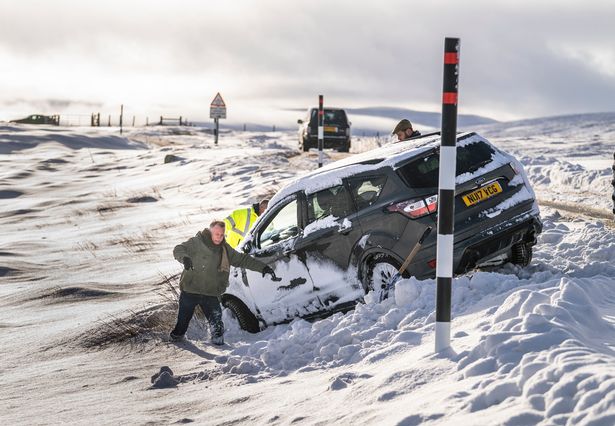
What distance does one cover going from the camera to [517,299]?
659 cm

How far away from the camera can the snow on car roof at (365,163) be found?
347 inches

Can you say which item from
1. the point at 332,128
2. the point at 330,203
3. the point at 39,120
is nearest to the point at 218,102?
the point at 332,128

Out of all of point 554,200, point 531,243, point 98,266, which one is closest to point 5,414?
point 531,243

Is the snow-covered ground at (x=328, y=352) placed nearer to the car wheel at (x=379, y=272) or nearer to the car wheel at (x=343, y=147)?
the car wheel at (x=379, y=272)

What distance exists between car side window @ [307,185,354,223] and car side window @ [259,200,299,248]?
26cm

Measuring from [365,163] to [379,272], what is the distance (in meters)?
1.22

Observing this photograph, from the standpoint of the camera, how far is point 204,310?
9344mm

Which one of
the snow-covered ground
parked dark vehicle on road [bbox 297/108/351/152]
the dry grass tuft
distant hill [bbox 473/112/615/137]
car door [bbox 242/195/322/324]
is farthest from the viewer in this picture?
distant hill [bbox 473/112/615/137]

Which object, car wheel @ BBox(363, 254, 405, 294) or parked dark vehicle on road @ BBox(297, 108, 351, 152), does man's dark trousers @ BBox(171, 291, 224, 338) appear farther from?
parked dark vehicle on road @ BBox(297, 108, 351, 152)

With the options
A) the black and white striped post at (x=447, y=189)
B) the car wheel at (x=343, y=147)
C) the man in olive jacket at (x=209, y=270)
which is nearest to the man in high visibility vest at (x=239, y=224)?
the man in olive jacket at (x=209, y=270)

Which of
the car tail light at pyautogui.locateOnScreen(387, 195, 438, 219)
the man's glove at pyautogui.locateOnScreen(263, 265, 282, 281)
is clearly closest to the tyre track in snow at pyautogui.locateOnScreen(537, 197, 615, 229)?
the car tail light at pyautogui.locateOnScreen(387, 195, 438, 219)

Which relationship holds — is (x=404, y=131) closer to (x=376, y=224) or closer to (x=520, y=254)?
(x=520, y=254)

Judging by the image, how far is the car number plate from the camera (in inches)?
340

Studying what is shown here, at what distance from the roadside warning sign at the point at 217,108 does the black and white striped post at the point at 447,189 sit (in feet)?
101
